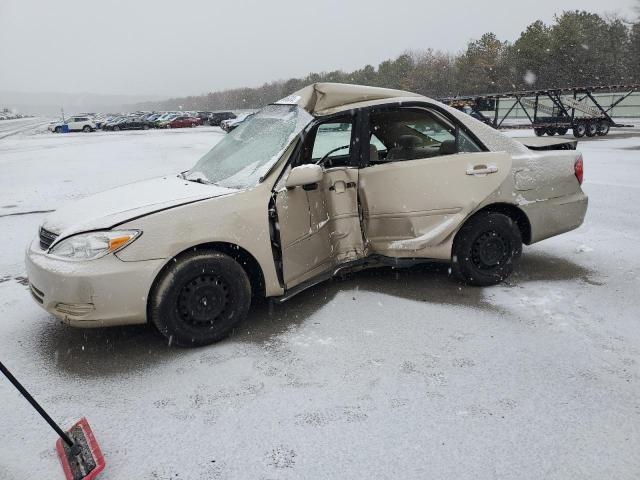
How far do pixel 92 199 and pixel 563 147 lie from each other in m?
4.23

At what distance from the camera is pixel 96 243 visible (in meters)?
3.21

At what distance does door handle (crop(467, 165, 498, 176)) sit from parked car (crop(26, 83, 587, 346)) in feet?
0.04

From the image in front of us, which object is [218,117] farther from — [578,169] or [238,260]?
[238,260]

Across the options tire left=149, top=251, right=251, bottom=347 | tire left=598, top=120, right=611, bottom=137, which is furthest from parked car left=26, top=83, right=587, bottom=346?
tire left=598, top=120, right=611, bottom=137

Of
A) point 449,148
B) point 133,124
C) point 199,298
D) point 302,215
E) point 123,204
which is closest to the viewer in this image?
point 199,298

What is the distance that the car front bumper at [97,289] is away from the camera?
3.13 meters

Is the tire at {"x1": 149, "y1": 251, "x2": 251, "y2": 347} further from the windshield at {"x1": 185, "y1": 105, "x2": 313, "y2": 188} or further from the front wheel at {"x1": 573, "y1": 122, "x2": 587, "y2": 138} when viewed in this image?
the front wheel at {"x1": 573, "y1": 122, "x2": 587, "y2": 138}

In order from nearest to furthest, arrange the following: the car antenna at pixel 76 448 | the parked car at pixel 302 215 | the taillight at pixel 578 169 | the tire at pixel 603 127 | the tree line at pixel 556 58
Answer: the car antenna at pixel 76 448, the parked car at pixel 302 215, the taillight at pixel 578 169, the tire at pixel 603 127, the tree line at pixel 556 58

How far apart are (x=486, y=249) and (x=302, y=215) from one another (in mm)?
1693

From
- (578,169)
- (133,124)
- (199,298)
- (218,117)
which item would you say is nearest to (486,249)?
(578,169)

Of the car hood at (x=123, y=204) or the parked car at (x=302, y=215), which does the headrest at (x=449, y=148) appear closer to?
the parked car at (x=302, y=215)

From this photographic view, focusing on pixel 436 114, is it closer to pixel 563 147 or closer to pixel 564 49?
pixel 563 147

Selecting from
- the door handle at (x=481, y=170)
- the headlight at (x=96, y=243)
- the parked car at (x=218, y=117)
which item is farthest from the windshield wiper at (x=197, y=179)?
the parked car at (x=218, y=117)

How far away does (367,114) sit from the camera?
419 cm
